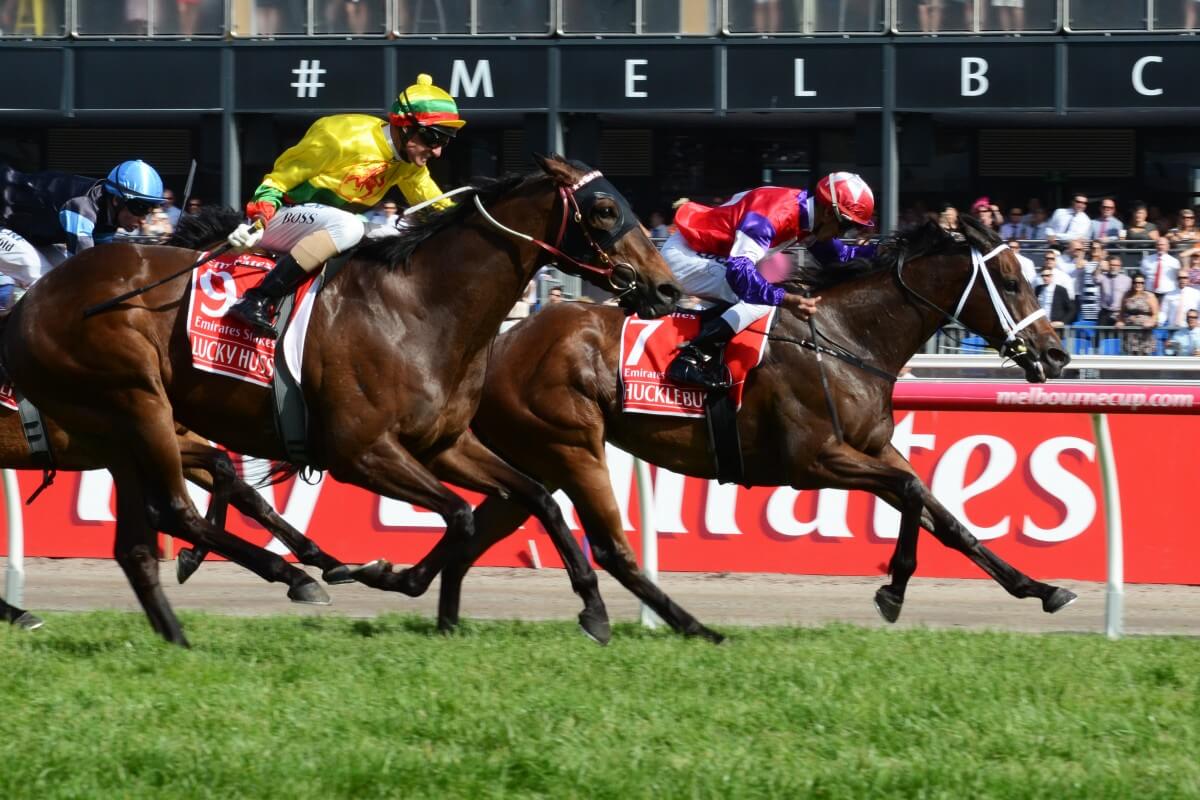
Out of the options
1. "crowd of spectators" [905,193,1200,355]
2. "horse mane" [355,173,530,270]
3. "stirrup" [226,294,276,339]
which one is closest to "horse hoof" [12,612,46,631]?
"stirrup" [226,294,276,339]

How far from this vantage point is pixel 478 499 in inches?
365

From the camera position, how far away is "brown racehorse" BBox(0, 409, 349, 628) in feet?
22.0

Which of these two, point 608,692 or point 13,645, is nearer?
point 608,692

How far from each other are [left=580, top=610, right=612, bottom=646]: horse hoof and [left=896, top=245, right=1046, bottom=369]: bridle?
201 centimetres

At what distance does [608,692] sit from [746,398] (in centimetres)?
222

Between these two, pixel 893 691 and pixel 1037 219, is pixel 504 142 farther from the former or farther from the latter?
pixel 893 691

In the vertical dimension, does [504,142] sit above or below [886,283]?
above

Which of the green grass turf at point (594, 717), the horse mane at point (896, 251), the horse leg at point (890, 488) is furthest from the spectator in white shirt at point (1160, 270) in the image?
the green grass turf at point (594, 717)

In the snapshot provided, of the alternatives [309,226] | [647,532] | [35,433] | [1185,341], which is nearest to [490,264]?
[309,226]

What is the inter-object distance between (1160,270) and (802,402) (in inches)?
230

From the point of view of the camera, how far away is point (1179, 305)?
11750 mm

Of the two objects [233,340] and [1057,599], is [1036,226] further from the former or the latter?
[233,340]

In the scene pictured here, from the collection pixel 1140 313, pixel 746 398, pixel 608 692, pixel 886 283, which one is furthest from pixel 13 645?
Result: pixel 1140 313

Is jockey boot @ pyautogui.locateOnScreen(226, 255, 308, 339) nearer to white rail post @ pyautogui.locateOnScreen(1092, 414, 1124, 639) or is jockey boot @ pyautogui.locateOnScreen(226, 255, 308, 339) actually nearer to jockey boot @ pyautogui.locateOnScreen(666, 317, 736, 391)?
jockey boot @ pyautogui.locateOnScreen(666, 317, 736, 391)
